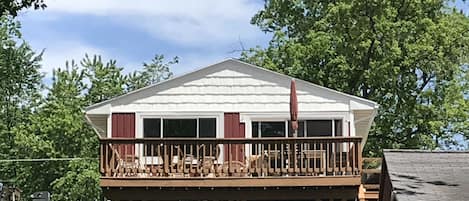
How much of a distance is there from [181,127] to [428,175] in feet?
23.8

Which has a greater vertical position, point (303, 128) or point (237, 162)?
point (303, 128)

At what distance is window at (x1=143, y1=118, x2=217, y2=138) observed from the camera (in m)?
17.2

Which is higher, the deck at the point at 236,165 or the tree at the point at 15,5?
the tree at the point at 15,5

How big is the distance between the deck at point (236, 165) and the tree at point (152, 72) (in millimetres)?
20711

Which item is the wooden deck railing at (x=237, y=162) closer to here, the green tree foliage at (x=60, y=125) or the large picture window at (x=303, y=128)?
the large picture window at (x=303, y=128)

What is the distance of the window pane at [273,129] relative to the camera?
17438 mm

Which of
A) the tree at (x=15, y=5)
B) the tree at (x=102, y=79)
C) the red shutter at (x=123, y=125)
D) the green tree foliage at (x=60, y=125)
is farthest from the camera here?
the tree at (x=102, y=79)

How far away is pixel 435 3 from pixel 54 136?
15560 mm

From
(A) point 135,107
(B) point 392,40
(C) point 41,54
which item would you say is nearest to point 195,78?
(A) point 135,107

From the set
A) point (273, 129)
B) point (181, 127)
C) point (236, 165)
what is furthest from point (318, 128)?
point (181, 127)

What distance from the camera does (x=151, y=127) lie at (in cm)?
1733

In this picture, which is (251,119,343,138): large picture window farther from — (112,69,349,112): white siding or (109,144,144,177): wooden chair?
(109,144,144,177): wooden chair

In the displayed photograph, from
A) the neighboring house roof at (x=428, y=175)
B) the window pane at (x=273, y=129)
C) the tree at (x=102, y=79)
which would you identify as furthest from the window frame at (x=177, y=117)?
the tree at (x=102, y=79)

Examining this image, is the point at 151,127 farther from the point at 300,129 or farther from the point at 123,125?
the point at 300,129
